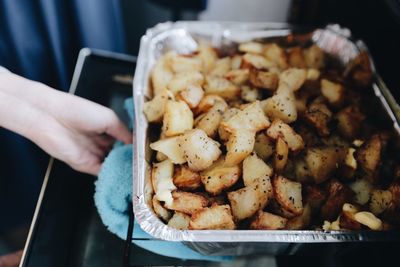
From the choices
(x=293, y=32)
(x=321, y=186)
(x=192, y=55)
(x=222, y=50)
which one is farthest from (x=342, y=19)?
(x=321, y=186)

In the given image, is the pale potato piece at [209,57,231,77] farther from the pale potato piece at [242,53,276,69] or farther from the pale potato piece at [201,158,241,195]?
the pale potato piece at [201,158,241,195]

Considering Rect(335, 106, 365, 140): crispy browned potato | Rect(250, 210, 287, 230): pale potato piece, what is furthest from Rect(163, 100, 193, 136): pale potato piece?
Rect(335, 106, 365, 140): crispy browned potato

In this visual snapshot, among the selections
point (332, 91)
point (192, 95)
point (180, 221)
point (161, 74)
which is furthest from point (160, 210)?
point (332, 91)

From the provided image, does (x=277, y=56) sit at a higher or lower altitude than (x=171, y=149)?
higher

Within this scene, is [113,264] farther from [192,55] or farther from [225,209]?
[192,55]

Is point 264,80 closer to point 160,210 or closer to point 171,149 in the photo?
point 171,149

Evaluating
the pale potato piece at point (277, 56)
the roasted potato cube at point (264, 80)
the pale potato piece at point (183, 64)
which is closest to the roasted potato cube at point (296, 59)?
the pale potato piece at point (277, 56)
